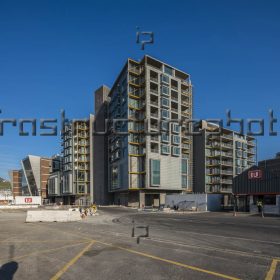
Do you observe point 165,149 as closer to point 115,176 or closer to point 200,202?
point 115,176

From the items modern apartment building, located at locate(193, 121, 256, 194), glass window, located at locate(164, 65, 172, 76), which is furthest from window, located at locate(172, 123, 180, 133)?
modern apartment building, located at locate(193, 121, 256, 194)

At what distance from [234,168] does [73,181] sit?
62.8 m

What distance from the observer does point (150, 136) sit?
84500 millimetres

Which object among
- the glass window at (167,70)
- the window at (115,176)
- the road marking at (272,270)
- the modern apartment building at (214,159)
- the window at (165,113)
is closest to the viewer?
the road marking at (272,270)

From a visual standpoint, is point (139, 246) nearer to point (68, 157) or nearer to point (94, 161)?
point (94, 161)

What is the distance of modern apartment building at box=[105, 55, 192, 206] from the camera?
84625 mm

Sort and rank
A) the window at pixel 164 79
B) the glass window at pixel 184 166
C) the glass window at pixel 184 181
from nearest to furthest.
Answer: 1. the window at pixel 164 79
2. the glass window at pixel 184 181
3. the glass window at pixel 184 166

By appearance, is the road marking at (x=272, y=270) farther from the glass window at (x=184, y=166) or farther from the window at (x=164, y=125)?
the glass window at (x=184, y=166)

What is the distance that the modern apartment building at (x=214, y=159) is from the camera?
10431cm

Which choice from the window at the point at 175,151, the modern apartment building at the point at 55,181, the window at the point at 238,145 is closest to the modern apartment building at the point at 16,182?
the modern apartment building at the point at 55,181

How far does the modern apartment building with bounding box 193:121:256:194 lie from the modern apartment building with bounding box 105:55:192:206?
11.6 metres

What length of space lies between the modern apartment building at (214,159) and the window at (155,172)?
24.5 m

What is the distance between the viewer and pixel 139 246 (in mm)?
13875

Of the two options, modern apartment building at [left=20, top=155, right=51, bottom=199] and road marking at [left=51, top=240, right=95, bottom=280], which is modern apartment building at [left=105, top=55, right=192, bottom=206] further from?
modern apartment building at [left=20, top=155, right=51, bottom=199]
